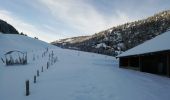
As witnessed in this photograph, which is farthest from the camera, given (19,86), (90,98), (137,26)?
(137,26)

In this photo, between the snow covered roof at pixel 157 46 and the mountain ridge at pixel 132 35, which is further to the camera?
the mountain ridge at pixel 132 35

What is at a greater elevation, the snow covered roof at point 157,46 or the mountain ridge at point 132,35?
the mountain ridge at point 132,35

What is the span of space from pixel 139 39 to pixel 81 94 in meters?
102

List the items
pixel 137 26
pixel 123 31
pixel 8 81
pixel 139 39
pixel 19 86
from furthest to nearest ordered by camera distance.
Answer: pixel 123 31
pixel 137 26
pixel 139 39
pixel 8 81
pixel 19 86

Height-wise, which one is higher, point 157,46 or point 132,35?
point 132,35

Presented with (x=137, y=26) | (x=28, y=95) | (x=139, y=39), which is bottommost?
(x=28, y=95)

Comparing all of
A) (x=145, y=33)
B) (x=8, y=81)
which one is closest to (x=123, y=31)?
(x=145, y=33)

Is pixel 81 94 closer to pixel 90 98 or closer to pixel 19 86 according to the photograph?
pixel 90 98

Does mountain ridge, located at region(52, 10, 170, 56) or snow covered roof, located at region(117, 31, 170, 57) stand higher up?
mountain ridge, located at region(52, 10, 170, 56)

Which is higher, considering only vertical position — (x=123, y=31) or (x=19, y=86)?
(x=123, y=31)

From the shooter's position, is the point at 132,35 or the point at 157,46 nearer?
the point at 157,46

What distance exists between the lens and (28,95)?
1494 centimetres

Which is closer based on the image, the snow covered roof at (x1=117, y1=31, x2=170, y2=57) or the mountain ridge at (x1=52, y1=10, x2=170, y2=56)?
the snow covered roof at (x1=117, y1=31, x2=170, y2=57)

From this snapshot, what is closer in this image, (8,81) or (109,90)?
(109,90)
